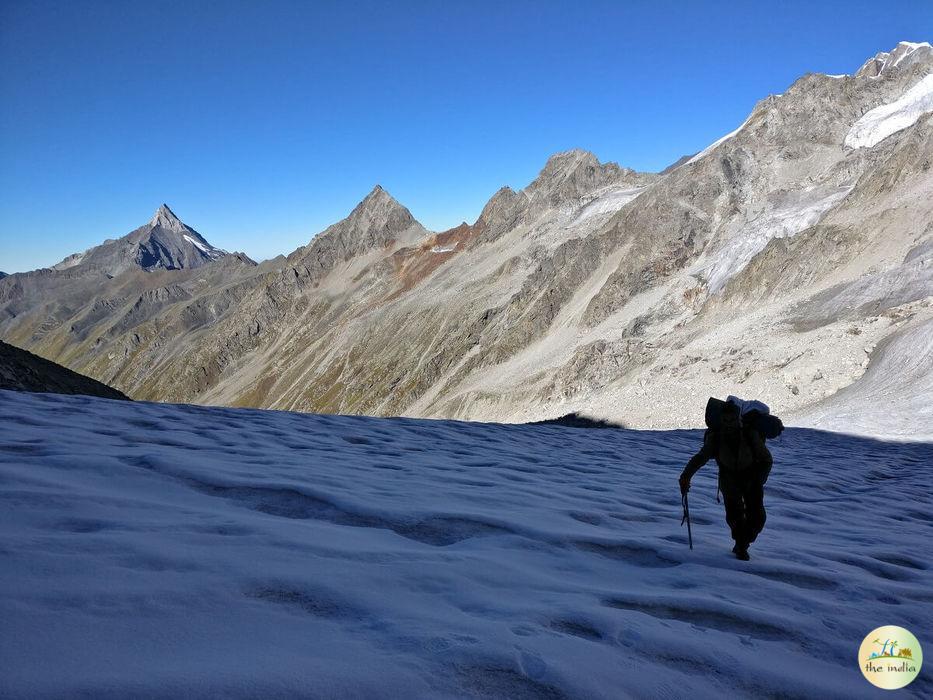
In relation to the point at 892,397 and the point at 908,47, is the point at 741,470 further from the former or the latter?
the point at 908,47

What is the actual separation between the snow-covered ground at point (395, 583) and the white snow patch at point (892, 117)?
5925 centimetres

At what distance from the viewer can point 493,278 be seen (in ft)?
263

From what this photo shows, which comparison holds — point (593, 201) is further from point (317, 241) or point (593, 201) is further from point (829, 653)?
point (829, 653)

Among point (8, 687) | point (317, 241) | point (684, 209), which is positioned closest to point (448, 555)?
point (8, 687)

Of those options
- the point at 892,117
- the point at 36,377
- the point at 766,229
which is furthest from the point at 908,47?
the point at 36,377

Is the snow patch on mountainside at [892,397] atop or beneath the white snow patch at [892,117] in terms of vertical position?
beneath

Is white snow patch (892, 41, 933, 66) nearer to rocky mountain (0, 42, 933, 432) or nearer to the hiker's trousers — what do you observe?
rocky mountain (0, 42, 933, 432)

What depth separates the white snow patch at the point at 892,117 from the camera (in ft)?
178

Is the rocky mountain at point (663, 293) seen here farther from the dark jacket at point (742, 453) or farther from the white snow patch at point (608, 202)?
the dark jacket at point (742, 453)

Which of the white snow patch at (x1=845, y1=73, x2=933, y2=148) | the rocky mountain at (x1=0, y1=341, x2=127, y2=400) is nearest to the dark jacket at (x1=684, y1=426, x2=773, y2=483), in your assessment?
the rocky mountain at (x1=0, y1=341, x2=127, y2=400)

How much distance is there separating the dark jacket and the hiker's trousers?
0.07 meters

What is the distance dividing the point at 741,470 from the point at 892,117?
64.7m

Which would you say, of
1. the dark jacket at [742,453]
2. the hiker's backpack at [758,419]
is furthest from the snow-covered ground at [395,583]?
the hiker's backpack at [758,419]

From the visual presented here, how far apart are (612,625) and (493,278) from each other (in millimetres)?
77778
